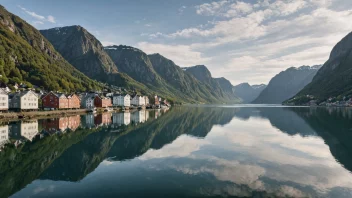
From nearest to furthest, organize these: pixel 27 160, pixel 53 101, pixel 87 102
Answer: pixel 27 160
pixel 53 101
pixel 87 102

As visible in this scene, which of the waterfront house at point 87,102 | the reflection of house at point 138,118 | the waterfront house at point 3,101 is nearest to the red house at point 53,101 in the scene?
the waterfront house at point 3,101

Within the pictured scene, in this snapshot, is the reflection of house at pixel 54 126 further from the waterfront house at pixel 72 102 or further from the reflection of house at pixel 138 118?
the waterfront house at pixel 72 102

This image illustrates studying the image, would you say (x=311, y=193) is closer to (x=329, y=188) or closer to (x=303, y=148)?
(x=329, y=188)

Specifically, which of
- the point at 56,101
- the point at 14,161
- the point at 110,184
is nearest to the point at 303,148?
the point at 110,184

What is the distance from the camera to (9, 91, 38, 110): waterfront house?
11469 cm

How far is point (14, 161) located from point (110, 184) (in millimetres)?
18846

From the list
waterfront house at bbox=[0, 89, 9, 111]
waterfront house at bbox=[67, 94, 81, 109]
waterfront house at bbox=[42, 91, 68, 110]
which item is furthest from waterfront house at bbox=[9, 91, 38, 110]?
waterfront house at bbox=[67, 94, 81, 109]

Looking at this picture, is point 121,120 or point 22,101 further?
point 22,101

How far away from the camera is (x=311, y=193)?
71.9 feet

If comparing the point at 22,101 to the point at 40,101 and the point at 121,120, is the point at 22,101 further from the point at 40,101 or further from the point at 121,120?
the point at 121,120

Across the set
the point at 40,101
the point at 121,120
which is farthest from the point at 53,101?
the point at 121,120

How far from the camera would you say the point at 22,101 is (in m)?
115

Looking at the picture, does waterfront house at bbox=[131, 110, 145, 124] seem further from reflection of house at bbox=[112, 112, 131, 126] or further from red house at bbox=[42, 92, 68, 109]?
red house at bbox=[42, 92, 68, 109]

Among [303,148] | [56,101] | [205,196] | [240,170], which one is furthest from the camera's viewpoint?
[56,101]
